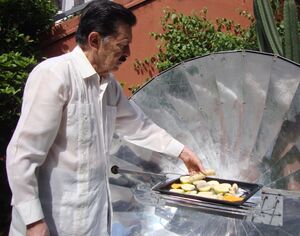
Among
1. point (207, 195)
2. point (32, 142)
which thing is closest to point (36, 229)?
point (32, 142)

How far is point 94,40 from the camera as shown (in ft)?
5.79

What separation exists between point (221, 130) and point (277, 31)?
141 centimetres

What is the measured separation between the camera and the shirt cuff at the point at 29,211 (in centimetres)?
159

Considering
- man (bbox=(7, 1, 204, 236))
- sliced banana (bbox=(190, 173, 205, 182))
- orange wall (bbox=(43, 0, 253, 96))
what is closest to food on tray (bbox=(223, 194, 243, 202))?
sliced banana (bbox=(190, 173, 205, 182))

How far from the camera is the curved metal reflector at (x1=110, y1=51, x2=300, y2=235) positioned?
2178 mm

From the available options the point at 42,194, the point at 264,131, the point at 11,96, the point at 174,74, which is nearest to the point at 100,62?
the point at 42,194

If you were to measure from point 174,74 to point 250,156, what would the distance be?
0.62 meters

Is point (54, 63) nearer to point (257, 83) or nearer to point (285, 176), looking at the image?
point (257, 83)

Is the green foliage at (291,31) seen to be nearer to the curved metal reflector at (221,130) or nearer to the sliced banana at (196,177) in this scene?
the curved metal reflector at (221,130)

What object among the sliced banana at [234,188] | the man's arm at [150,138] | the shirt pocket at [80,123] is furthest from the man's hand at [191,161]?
the shirt pocket at [80,123]

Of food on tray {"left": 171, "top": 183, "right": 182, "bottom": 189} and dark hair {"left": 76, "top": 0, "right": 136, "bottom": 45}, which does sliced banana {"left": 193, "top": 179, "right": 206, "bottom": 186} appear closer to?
food on tray {"left": 171, "top": 183, "right": 182, "bottom": 189}

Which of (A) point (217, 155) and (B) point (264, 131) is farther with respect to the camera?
(A) point (217, 155)

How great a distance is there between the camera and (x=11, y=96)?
356cm

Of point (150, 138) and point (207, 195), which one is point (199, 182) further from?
point (150, 138)
